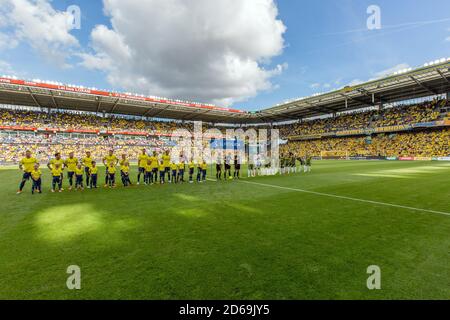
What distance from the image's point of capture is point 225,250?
389 centimetres

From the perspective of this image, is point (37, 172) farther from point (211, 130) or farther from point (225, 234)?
point (211, 130)

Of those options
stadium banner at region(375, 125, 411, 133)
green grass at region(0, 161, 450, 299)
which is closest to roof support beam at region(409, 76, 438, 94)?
stadium banner at region(375, 125, 411, 133)

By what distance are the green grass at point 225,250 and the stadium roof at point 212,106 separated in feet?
109

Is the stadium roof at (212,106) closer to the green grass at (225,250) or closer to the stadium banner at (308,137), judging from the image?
the stadium banner at (308,137)

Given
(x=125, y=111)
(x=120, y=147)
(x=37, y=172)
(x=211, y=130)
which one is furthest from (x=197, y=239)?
(x=211, y=130)

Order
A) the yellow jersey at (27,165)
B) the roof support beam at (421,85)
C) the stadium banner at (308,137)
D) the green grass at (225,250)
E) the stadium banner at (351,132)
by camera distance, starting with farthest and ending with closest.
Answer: the stadium banner at (308,137) < the stadium banner at (351,132) < the roof support beam at (421,85) < the yellow jersey at (27,165) < the green grass at (225,250)

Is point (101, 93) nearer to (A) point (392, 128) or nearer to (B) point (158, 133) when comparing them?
(B) point (158, 133)

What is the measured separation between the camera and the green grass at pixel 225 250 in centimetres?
280

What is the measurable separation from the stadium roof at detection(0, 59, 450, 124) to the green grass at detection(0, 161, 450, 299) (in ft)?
109

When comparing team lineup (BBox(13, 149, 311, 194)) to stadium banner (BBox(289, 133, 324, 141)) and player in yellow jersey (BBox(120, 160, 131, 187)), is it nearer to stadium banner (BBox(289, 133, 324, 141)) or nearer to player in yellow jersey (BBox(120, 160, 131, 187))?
player in yellow jersey (BBox(120, 160, 131, 187))

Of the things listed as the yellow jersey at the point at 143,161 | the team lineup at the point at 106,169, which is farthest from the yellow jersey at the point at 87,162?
the yellow jersey at the point at 143,161

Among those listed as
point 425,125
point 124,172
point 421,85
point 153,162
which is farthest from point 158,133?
point 425,125

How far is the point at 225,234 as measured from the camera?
467 centimetres

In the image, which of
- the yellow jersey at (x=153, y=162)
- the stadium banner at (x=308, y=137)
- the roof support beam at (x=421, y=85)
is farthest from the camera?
the stadium banner at (x=308, y=137)
